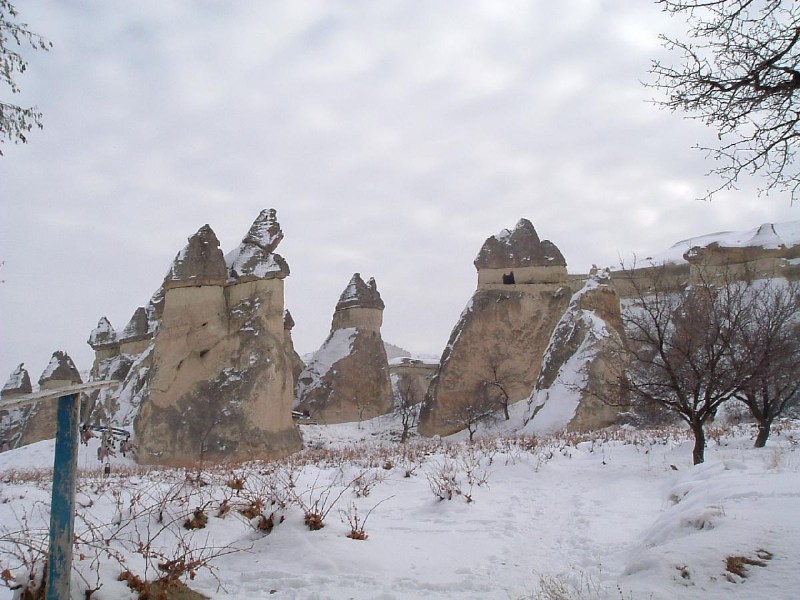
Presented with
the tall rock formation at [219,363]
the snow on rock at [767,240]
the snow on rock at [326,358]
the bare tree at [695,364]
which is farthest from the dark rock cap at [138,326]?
the snow on rock at [767,240]

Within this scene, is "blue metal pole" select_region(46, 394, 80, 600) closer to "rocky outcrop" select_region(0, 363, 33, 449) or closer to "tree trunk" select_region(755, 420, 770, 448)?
"tree trunk" select_region(755, 420, 770, 448)

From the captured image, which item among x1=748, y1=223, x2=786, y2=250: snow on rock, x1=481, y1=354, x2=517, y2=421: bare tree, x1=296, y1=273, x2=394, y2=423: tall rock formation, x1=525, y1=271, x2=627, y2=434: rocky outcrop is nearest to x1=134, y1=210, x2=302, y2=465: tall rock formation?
x1=481, y1=354, x2=517, y2=421: bare tree

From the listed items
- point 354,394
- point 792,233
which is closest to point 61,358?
point 354,394

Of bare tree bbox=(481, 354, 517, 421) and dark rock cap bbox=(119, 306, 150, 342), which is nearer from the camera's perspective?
bare tree bbox=(481, 354, 517, 421)

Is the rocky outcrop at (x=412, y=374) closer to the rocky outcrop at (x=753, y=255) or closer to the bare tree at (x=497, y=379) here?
the bare tree at (x=497, y=379)

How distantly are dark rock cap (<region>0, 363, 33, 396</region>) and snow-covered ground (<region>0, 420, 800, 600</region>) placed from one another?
26010 mm

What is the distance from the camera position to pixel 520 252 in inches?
984

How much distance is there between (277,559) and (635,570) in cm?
221

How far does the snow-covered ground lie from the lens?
300 cm

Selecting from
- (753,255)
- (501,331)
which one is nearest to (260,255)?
(501,331)

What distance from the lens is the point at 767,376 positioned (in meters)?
8.82

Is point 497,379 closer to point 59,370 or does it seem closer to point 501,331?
point 501,331

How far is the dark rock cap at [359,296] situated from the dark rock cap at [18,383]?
1631 cm

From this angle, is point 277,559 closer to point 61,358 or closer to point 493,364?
point 493,364
